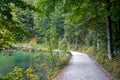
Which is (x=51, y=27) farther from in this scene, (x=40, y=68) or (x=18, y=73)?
(x=18, y=73)

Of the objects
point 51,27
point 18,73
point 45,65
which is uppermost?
point 51,27

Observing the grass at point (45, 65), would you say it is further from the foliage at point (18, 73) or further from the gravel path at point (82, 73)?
the foliage at point (18, 73)

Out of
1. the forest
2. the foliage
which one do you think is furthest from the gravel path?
the foliage

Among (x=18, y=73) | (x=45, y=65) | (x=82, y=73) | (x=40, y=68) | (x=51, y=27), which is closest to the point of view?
(x=18, y=73)

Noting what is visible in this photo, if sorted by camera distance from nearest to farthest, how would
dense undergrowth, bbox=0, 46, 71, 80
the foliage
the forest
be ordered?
the forest → the foliage → dense undergrowth, bbox=0, 46, 71, 80

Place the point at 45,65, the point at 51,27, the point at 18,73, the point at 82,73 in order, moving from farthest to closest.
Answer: the point at 45,65
the point at 51,27
the point at 82,73
the point at 18,73

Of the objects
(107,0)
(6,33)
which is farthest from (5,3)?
(107,0)

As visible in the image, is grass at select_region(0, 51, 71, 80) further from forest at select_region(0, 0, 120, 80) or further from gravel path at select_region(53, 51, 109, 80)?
gravel path at select_region(53, 51, 109, 80)

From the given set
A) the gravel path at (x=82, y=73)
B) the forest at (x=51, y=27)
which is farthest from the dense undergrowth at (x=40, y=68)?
the gravel path at (x=82, y=73)

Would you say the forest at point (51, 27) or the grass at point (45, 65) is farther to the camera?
the grass at point (45, 65)

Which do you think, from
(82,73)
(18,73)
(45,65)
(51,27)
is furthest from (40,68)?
(18,73)

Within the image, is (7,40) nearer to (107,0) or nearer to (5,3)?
(5,3)

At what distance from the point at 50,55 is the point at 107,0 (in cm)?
737

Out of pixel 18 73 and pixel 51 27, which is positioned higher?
pixel 51 27
